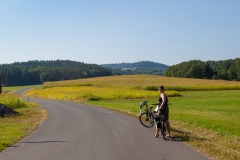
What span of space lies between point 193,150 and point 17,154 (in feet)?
19.2

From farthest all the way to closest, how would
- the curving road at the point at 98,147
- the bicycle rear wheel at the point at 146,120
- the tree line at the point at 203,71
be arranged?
the tree line at the point at 203,71 < the bicycle rear wheel at the point at 146,120 < the curving road at the point at 98,147

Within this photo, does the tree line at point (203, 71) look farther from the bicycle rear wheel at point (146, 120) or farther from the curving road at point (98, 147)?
the curving road at point (98, 147)

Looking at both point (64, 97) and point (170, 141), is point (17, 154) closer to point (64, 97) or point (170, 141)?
point (170, 141)

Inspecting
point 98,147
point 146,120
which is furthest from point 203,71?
point 98,147

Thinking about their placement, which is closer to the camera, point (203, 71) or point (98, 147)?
point (98, 147)

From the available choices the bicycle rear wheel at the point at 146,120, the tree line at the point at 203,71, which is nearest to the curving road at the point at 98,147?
the bicycle rear wheel at the point at 146,120

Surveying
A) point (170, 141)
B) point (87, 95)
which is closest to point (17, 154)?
point (170, 141)

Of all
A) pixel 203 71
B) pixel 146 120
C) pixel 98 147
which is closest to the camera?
pixel 98 147

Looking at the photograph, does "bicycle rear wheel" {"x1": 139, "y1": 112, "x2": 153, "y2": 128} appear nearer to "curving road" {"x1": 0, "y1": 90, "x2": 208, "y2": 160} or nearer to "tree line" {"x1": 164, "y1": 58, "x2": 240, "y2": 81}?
"curving road" {"x1": 0, "y1": 90, "x2": 208, "y2": 160}

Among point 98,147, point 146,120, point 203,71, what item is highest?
point 203,71

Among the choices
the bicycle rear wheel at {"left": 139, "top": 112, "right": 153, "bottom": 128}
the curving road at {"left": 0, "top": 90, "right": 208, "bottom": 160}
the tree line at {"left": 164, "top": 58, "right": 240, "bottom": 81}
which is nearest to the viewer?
the curving road at {"left": 0, "top": 90, "right": 208, "bottom": 160}

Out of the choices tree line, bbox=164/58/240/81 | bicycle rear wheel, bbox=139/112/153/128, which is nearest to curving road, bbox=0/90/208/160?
bicycle rear wheel, bbox=139/112/153/128

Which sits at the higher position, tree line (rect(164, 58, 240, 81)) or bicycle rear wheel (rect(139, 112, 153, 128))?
tree line (rect(164, 58, 240, 81))

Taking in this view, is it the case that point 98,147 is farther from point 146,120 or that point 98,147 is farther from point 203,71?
point 203,71
